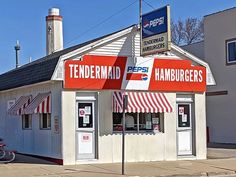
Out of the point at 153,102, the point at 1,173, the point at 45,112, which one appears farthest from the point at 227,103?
the point at 1,173

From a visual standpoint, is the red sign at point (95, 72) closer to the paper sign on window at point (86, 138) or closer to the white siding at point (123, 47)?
the white siding at point (123, 47)

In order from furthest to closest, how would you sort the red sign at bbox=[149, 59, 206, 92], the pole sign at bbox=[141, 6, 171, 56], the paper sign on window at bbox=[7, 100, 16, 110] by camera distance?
the paper sign on window at bbox=[7, 100, 16, 110], the red sign at bbox=[149, 59, 206, 92], the pole sign at bbox=[141, 6, 171, 56]

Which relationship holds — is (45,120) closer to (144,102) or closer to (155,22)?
(144,102)

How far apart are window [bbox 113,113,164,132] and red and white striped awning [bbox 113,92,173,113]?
65 centimetres

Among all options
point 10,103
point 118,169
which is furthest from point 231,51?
point 118,169

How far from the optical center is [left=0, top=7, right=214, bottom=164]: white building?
19141mm

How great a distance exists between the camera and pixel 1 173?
658 inches

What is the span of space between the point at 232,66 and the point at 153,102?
38.5 feet

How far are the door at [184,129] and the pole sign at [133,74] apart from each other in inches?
32.6

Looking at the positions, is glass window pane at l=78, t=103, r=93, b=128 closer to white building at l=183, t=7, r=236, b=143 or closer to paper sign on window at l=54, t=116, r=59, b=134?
paper sign on window at l=54, t=116, r=59, b=134

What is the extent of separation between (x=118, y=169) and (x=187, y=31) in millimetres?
50373

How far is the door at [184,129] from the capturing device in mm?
21156

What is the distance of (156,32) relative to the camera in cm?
1870

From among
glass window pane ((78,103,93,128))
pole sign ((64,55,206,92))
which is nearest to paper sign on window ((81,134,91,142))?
glass window pane ((78,103,93,128))
